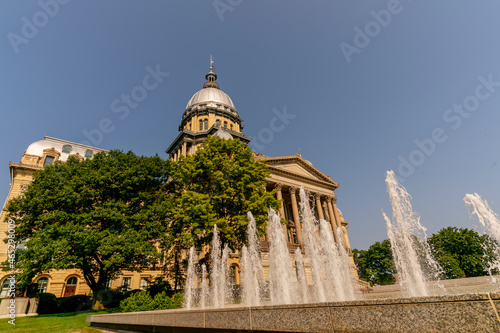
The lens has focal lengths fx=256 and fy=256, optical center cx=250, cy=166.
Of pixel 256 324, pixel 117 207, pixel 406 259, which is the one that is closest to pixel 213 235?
pixel 117 207

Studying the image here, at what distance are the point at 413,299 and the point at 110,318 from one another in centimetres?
1228

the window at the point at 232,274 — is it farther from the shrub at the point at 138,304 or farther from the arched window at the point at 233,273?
the shrub at the point at 138,304

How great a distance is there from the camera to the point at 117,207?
2102 centimetres

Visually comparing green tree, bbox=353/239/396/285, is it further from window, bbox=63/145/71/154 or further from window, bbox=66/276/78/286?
window, bbox=63/145/71/154

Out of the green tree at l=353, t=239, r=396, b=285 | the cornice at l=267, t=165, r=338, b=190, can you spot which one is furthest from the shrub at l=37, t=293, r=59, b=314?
the green tree at l=353, t=239, r=396, b=285

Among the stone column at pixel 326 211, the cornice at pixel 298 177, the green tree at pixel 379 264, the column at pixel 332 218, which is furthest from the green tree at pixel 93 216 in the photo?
the green tree at pixel 379 264

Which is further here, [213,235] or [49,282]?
[49,282]

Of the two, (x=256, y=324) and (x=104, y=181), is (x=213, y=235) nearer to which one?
(x=104, y=181)

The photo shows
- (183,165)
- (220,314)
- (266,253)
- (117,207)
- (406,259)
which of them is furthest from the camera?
(266,253)

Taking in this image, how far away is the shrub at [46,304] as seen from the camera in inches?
963

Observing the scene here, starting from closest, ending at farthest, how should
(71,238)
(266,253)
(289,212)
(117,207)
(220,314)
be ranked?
1. (220,314)
2. (71,238)
3. (117,207)
4. (266,253)
5. (289,212)

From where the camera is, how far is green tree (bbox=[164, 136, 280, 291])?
19422 millimetres

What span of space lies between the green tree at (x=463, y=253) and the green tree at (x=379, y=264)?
49.8 feet

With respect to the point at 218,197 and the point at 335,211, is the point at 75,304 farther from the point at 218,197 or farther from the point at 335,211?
the point at 335,211
